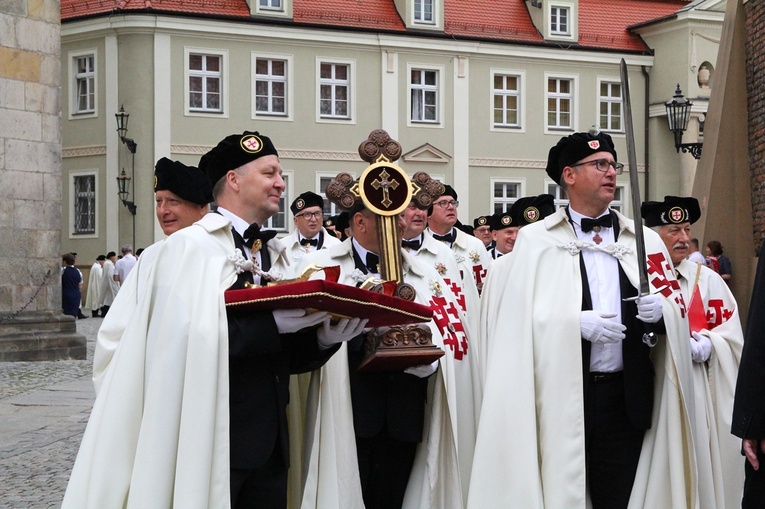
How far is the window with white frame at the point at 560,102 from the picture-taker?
4138 centimetres

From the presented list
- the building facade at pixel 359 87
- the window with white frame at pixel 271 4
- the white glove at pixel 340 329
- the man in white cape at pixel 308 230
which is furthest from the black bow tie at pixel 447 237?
the window with white frame at pixel 271 4

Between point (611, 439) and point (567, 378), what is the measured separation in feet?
1.24

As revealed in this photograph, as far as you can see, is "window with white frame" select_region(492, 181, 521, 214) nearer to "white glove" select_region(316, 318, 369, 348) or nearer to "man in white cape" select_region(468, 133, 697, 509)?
"man in white cape" select_region(468, 133, 697, 509)

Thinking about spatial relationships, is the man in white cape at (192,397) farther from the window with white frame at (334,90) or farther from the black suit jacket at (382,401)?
the window with white frame at (334,90)

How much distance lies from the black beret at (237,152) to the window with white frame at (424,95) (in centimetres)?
3417

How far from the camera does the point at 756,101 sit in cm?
1677

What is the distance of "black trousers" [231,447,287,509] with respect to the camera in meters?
4.95

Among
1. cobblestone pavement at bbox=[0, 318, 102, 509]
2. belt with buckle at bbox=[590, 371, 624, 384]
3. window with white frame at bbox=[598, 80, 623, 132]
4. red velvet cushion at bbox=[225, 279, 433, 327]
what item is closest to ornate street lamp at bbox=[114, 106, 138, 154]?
window with white frame at bbox=[598, 80, 623, 132]

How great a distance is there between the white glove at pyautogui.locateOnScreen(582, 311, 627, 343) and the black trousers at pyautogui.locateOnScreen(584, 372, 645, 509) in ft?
0.92

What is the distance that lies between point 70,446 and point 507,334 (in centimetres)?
515

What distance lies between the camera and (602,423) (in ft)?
19.3

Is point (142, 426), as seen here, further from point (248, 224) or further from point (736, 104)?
point (736, 104)

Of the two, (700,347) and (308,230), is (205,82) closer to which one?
(308,230)

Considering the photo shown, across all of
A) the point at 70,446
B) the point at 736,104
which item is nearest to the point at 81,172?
the point at 736,104
